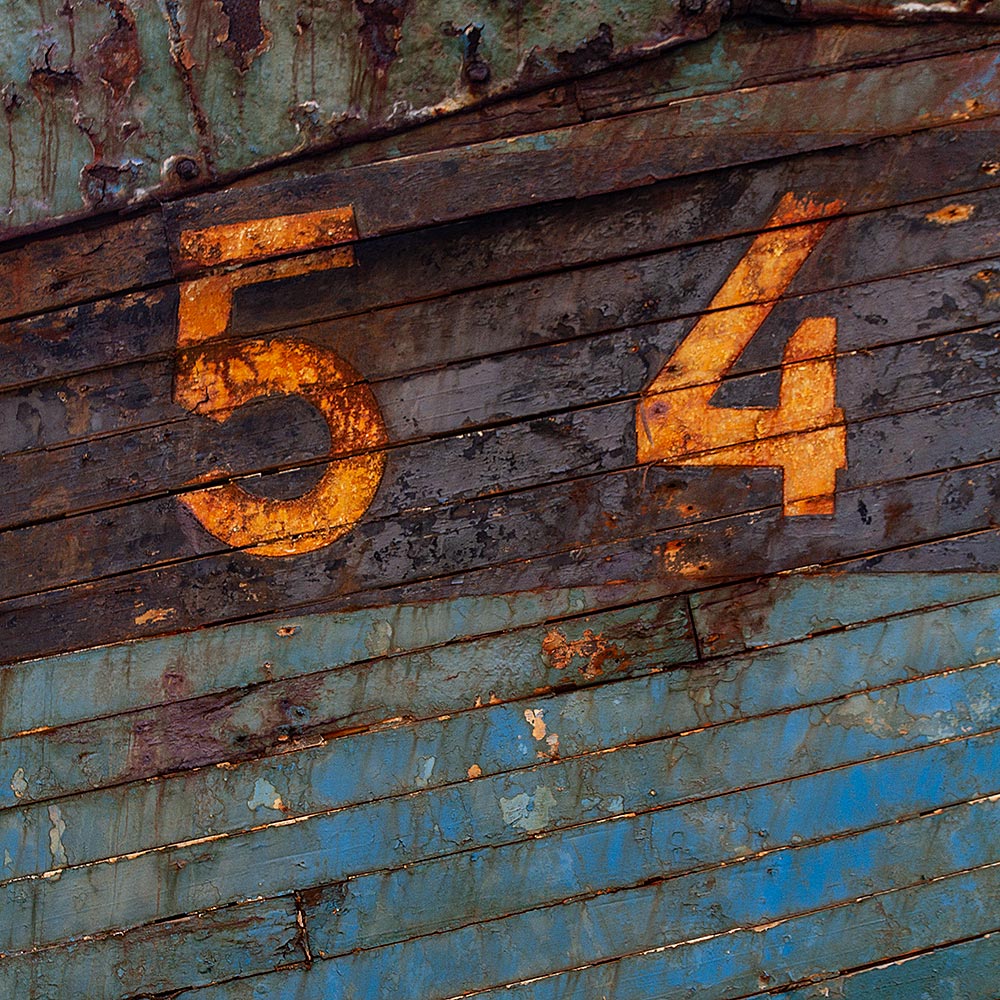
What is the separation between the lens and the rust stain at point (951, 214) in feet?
6.71

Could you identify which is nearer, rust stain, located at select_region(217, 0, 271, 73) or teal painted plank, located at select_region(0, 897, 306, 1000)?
rust stain, located at select_region(217, 0, 271, 73)

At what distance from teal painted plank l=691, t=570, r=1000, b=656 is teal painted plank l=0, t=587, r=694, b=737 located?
11cm

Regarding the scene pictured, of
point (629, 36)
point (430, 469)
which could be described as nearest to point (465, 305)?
point (430, 469)

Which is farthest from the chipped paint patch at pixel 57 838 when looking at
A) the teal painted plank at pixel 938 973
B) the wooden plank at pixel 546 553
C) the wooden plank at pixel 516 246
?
the teal painted plank at pixel 938 973

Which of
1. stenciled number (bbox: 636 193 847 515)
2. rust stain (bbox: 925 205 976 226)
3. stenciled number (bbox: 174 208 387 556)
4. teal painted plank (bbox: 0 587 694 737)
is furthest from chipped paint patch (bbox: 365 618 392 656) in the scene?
rust stain (bbox: 925 205 976 226)

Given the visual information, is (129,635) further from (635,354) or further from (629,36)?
(629,36)

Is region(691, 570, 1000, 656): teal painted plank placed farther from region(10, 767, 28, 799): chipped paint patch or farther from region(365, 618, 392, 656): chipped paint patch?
region(10, 767, 28, 799): chipped paint patch

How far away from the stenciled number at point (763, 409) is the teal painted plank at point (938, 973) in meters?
1.03

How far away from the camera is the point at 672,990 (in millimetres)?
2104

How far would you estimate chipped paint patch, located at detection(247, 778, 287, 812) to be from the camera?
84.3 inches

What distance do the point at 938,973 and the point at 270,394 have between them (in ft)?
7.38

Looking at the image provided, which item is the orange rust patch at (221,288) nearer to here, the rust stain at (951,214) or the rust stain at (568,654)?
the rust stain at (568,654)

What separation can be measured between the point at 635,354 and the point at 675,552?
518mm

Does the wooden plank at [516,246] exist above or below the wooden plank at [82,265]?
below
